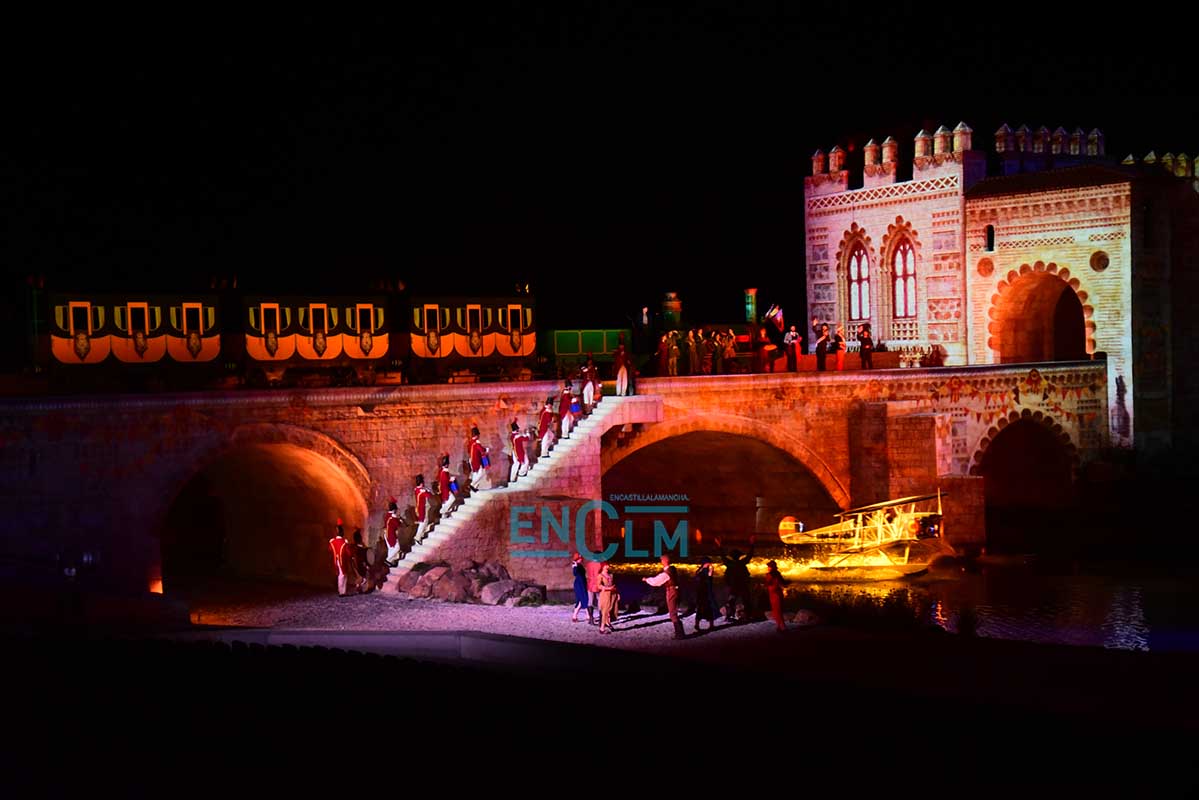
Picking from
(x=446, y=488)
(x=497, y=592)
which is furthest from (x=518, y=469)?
(x=497, y=592)

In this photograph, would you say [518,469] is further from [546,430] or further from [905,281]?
[905,281]

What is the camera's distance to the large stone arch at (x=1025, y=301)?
138ft

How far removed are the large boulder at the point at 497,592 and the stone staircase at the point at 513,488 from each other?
185 cm

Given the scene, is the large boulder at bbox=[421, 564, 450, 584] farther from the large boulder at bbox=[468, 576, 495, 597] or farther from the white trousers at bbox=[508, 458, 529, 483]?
the white trousers at bbox=[508, 458, 529, 483]

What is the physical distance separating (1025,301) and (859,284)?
17.2 ft

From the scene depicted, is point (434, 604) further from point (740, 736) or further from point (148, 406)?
point (740, 736)

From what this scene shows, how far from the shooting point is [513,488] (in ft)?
101

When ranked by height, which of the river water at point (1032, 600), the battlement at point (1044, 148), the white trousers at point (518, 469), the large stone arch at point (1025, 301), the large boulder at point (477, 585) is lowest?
the river water at point (1032, 600)

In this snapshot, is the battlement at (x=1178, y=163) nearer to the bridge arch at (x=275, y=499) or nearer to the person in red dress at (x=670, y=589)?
the bridge arch at (x=275, y=499)

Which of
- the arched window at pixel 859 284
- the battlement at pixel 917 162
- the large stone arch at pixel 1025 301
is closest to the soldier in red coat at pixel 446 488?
the large stone arch at pixel 1025 301

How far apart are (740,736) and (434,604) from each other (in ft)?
44.7

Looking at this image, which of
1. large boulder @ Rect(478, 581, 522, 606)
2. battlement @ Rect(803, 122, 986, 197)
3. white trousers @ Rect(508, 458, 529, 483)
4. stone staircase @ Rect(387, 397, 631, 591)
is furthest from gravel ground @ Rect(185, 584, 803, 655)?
battlement @ Rect(803, 122, 986, 197)

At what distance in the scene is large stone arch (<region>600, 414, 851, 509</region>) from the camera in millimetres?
34578

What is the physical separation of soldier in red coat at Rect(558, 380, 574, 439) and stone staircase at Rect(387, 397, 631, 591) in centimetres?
16
